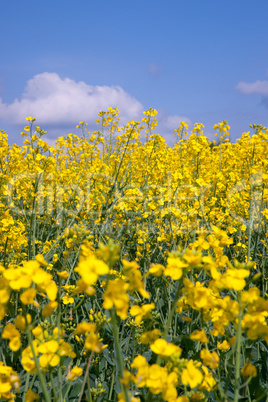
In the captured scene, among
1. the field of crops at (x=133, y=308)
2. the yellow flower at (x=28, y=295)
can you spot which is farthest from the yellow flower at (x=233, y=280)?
the yellow flower at (x=28, y=295)

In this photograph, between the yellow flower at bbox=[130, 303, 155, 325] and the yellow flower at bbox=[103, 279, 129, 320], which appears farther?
the yellow flower at bbox=[130, 303, 155, 325]

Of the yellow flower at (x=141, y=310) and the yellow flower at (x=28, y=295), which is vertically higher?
the yellow flower at (x=28, y=295)

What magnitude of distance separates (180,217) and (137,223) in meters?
0.92

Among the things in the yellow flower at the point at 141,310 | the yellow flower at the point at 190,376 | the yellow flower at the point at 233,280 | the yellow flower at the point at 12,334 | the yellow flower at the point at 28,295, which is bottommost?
the yellow flower at the point at 190,376

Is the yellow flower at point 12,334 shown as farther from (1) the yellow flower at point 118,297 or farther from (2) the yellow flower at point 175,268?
(2) the yellow flower at point 175,268

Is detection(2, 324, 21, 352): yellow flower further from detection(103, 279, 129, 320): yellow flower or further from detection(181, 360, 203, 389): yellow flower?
detection(181, 360, 203, 389): yellow flower

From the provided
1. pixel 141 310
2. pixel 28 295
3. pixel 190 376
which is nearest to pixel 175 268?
pixel 141 310

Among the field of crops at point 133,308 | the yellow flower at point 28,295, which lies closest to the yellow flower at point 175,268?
Result: the field of crops at point 133,308

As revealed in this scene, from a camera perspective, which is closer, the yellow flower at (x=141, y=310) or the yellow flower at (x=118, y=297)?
the yellow flower at (x=118, y=297)

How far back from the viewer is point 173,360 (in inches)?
35.9

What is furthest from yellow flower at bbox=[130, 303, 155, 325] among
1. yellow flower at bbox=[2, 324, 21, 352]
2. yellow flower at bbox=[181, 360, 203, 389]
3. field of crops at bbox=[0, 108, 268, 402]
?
yellow flower at bbox=[2, 324, 21, 352]

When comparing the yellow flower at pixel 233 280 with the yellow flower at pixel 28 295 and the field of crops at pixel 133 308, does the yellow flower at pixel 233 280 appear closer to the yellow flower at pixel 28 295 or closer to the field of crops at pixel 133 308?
the field of crops at pixel 133 308

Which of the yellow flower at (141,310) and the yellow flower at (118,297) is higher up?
the yellow flower at (118,297)

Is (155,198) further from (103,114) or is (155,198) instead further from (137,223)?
(103,114)
